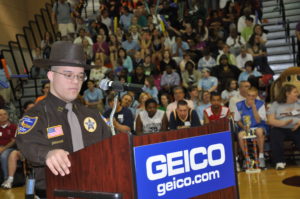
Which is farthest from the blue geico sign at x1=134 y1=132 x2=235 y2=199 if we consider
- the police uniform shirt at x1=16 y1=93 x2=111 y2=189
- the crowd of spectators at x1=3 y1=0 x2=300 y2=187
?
the crowd of spectators at x1=3 y1=0 x2=300 y2=187

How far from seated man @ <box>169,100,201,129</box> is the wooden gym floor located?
114 cm

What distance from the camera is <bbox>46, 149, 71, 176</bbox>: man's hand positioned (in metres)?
1.66

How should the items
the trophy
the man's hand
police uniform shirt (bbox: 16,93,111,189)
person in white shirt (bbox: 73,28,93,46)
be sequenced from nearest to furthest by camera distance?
1. the man's hand
2. police uniform shirt (bbox: 16,93,111,189)
3. the trophy
4. person in white shirt (bbox: 73,28,93,46)

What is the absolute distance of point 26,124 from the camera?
1.99 metres

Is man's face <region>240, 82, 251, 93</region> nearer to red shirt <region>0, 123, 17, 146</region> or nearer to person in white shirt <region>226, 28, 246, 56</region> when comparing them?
person in white shirt <region>226, 28, 246, 56</region>

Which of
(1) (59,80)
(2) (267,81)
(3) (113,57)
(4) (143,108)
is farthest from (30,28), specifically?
(1) (59,80)

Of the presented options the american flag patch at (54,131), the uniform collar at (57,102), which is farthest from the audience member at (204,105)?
the american flag patch at (54,131)

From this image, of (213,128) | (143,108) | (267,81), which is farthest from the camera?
(267,81)

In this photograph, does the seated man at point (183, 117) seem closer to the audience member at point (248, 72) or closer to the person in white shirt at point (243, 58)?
the audience member at point (248, 72)

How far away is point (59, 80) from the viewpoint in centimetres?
215

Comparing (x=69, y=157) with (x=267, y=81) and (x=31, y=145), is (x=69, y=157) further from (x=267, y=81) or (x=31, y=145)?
(x=267, y=81)

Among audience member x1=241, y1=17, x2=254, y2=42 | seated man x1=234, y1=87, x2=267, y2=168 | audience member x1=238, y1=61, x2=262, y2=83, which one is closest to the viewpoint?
seated man x1=234, y1=87, x2=267, y2=168

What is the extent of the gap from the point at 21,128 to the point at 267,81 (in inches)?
285

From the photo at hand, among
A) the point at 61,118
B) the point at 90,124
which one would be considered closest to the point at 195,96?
the point at 90,124
